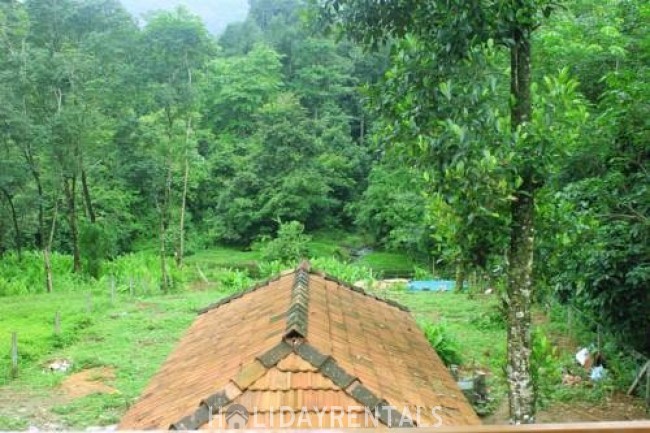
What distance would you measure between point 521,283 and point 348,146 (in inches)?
952

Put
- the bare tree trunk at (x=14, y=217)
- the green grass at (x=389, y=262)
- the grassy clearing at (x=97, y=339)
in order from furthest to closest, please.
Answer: the green grass at (x=389, y=262)
the bare tree trunk at (x=14, y=217)
the grassy clearing at (x=97, y=339)

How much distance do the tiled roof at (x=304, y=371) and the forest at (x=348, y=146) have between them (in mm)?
866

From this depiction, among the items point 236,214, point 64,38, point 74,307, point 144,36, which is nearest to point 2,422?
point 74,307

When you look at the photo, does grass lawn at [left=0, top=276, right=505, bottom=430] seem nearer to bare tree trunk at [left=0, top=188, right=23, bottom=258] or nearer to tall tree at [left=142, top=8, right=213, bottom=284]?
tall tree at [left=142, top=8, right=213, bottom=284]

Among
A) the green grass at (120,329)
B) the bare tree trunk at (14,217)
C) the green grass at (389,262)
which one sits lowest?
the green grass at (389,262)

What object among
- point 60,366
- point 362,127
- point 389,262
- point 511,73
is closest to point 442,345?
point 511,73

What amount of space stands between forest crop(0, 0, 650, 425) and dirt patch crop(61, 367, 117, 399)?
18.0 feet

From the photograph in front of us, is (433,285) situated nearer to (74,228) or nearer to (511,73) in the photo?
(74,228)

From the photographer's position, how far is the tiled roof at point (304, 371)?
4082mm

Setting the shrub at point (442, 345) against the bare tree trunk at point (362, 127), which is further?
the bare tree trunk at point (362, 127)

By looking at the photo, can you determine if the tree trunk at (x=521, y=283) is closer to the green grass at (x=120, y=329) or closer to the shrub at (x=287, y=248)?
the green grass at (x=120, y=329)

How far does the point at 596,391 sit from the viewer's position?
9188 millimetres

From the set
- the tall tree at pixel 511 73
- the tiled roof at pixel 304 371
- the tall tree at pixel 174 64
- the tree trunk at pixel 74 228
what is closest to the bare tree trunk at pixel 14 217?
the tree trunk at pixel 74 228

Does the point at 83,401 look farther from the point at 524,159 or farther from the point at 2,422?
the point at 524,159
